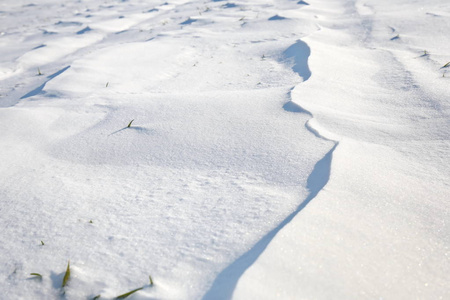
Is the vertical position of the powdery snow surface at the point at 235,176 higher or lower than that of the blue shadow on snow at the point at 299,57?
lower

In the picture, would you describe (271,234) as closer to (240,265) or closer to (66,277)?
(240,265)

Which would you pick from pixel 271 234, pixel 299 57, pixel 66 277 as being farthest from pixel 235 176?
pixel 299 57

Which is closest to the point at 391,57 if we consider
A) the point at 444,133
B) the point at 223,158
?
the point at 444,133

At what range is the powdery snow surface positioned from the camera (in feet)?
2.80

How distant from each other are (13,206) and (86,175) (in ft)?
0.89

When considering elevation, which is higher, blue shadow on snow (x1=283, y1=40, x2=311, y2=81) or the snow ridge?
blue shadow on snow (x1=283, y1=40, x2=311, y2=81)

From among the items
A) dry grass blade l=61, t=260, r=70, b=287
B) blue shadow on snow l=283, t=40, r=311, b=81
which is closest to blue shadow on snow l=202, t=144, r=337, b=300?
dry grass blade l=61, t=260, r=70, b=287

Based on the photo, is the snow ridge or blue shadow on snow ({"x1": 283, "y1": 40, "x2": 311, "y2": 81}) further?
blue shadow on snow ({"x1": 283, "y1": 40, "x2": 311, "y2": 81})

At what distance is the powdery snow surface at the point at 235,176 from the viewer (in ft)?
2.80

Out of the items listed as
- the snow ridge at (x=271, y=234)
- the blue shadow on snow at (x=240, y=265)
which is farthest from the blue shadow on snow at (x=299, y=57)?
the blue shadow on snow at (x=240, y=265)

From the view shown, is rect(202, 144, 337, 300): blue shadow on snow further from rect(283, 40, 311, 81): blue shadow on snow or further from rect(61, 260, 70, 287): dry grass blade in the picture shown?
rect(283, 40, 311, 81): blue shadow on snow

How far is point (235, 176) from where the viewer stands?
1.25 meters

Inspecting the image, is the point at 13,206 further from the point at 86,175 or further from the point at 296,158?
the point at 296,158

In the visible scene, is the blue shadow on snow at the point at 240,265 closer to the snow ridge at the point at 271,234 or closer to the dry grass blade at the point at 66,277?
the snow ridge at the point at 271,234
